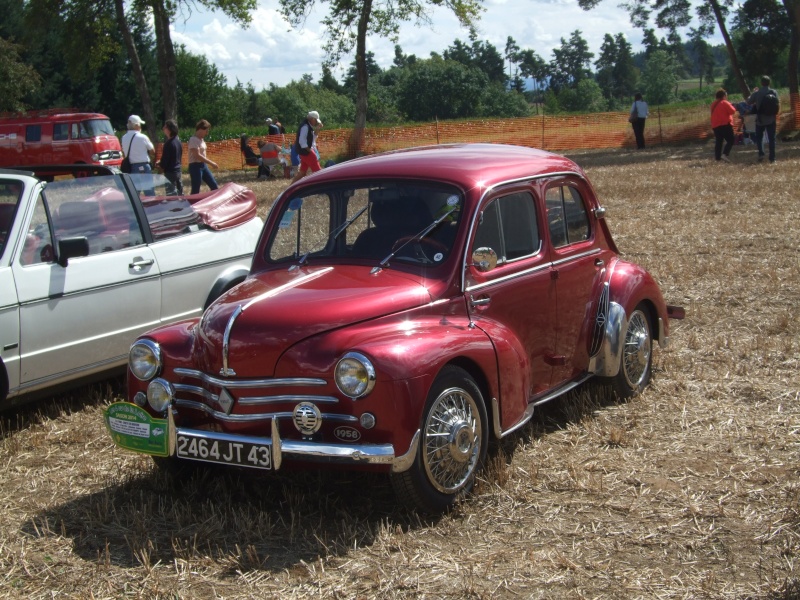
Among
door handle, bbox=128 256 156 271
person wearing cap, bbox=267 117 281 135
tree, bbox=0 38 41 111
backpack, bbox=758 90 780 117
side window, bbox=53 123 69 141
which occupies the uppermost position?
tree, bbox=0 38 41 111

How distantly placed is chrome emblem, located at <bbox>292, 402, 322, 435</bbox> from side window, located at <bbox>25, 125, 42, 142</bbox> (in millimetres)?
29960

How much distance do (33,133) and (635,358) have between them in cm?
2939

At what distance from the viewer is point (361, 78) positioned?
34.7 metres

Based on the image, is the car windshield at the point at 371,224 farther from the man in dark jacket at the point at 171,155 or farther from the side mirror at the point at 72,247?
the man in dark jacket at the point at 171,155

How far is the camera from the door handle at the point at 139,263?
7012 millimetres

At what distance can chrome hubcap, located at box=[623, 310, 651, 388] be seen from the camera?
644cm

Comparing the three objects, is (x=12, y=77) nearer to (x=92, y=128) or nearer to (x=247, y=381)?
(x=92, y=128)

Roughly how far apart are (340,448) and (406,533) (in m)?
0.57

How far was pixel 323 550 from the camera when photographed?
4379 millimetres

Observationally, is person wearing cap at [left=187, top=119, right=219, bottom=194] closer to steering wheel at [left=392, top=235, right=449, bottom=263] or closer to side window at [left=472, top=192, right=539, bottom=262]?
side window at [left=472, top=192, right=539, bottom=262]

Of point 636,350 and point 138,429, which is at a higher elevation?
point 138,429

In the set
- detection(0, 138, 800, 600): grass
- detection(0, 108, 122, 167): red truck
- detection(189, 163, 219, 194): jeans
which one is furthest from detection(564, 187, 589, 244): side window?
detection(0, 108, 122, 167): red truck

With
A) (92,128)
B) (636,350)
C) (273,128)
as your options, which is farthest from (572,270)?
(92,128)

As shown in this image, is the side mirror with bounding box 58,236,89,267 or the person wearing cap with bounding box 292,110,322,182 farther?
the person wearing cap with bounding box 292,110,322,182
